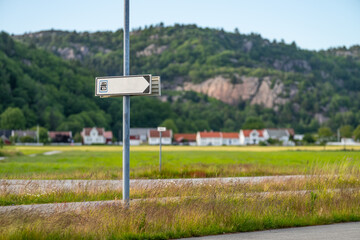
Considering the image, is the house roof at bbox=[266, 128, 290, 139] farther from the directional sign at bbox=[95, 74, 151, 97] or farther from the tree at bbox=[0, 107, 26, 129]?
the directional sign at bbox=[95, 74, 151, 97]

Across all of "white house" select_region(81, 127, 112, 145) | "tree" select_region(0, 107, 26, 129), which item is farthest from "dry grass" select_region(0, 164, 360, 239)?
"tree" select_region(0, 107, 26, 129)

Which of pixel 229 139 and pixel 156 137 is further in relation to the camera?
pixel 229 139

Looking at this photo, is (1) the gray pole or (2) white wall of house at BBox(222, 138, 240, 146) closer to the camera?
(1) the gray pole

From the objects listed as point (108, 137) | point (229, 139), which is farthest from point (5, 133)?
point (229, 139)

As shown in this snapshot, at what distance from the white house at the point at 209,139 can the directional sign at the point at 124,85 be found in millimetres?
169862

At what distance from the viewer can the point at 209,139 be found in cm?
18188

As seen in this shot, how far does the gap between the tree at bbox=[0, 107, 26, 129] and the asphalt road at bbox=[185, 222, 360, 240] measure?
16493 centimetres

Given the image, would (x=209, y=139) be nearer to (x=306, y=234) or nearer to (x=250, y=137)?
(x=250, y=137)

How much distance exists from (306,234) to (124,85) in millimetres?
5159

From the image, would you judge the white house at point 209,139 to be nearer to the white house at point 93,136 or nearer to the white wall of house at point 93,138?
the white house at point 93,136

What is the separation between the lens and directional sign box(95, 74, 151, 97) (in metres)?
9.63

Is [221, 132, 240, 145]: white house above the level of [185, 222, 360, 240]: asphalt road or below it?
below

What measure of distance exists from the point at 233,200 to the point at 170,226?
270 centimetres

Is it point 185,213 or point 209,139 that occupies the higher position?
point 185,213
